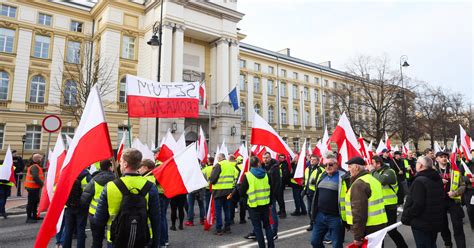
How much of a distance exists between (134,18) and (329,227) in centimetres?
2936

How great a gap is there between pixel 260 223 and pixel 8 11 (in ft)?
96.6

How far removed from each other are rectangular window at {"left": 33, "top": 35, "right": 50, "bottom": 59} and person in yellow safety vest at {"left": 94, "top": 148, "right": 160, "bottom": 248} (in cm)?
2839

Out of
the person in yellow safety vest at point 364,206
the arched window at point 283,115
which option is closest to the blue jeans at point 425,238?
the person in yellow safety vest at point 364,206

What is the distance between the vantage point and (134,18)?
95.2ft

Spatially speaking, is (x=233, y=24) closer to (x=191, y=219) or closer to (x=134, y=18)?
(x=134, y=18)

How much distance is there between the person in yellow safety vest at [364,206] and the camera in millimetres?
3834

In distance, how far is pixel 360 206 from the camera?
3.86 metres

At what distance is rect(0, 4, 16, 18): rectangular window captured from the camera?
24.7m

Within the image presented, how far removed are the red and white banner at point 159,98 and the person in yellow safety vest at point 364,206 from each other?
219 inches

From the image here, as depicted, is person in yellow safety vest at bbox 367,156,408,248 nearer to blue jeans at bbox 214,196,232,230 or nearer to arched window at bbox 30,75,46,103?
blue jeans at bbox 214,196,232,230

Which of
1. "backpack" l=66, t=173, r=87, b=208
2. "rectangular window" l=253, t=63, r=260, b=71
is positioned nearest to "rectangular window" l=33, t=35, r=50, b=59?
"rectangular window" l=253, t=63, r=260, b=71

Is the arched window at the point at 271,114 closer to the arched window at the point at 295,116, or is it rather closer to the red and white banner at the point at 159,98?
the arched window at the point at 295,116

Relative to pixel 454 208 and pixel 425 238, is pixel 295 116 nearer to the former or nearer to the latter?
pixel 454 208

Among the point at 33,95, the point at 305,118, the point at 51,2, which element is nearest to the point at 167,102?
the point at 33,95
